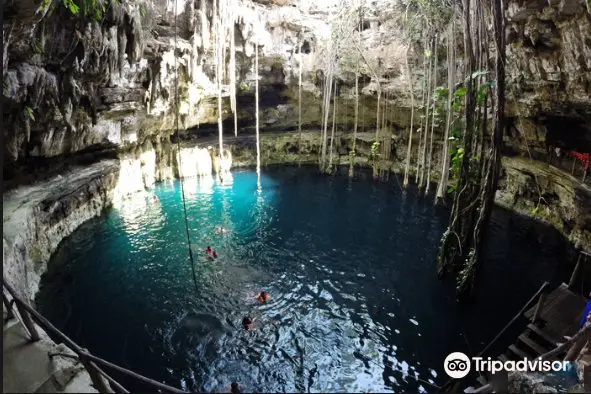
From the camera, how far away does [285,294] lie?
380 inches

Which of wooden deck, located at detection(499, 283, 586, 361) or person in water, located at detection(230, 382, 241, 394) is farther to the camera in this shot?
person in water, located at detection(230, 382, 241, 394)

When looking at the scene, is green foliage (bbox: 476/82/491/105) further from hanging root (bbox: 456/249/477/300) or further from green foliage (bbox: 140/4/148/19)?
green foliage (bbox: 140/4/148/19)

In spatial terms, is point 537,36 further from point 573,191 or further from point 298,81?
point 298,81

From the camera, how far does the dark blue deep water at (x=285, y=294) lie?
7.27 metres

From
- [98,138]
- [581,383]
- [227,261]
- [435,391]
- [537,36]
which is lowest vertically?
[435,391]

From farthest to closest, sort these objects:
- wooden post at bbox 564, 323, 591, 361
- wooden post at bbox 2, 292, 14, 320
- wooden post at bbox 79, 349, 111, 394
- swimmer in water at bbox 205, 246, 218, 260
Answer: swimmer in water at bbox 205, 246, 218, 260 → wooden post at bbox 2, 292, 14, 320 → wooden post at bbox 564, 323, 591, 361 → wooden post at bbox 79, 349, 111, 394

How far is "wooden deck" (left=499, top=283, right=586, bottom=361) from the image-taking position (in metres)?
5.98

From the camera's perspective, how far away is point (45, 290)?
9.16m

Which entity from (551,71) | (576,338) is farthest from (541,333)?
(551,71)

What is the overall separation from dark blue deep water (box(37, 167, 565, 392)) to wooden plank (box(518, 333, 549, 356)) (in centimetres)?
158

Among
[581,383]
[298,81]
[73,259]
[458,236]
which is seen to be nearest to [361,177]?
[298,81]

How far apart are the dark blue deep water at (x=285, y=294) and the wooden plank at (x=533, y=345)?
158cm

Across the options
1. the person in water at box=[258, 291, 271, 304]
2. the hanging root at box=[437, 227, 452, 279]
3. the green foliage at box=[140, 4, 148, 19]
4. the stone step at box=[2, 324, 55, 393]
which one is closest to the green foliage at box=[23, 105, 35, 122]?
the green foliage at box=[140, 4, 148, 19]

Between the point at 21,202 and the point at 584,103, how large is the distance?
1555 centimetres
